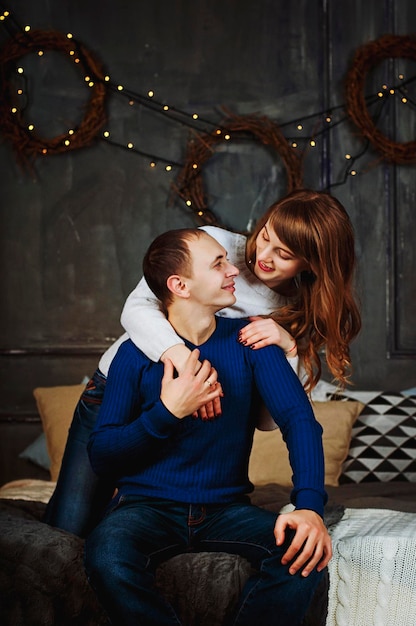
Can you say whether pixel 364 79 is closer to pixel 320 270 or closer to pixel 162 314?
pixel 320 270

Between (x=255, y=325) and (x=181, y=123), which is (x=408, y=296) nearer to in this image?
(x=181, y=123)

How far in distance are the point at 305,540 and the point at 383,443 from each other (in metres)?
1.67

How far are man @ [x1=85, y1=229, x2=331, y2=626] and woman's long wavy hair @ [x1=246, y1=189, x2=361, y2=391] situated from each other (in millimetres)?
216

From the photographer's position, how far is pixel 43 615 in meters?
1.83

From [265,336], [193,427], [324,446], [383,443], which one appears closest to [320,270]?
[265,336]

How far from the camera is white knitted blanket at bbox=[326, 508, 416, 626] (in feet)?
6.33

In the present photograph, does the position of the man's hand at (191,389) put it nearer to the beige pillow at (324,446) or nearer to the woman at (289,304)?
the woman at (289,304)

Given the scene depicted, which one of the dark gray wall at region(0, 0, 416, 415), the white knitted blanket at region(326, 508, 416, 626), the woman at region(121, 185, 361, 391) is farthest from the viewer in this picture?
the dark gray wall at region(0, 0, 416, 415)

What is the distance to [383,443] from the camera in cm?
322

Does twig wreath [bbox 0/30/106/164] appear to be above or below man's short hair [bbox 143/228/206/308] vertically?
above

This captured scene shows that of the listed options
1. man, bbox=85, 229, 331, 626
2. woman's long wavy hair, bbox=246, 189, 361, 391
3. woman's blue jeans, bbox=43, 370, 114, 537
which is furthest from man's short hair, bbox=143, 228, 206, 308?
woman's blue jeans, bbox=43, 370, 114, 537

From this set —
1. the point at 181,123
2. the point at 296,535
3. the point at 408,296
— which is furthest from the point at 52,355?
the point at 296,535

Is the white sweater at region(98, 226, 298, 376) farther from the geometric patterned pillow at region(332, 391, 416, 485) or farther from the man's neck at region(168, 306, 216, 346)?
the geometric patterned pillow at region(332, 391, 416, 485)

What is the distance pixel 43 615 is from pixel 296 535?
1.98 feet
